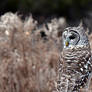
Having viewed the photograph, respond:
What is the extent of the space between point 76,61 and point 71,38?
0.82ft

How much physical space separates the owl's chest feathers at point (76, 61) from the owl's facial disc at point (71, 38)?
0.28 feet

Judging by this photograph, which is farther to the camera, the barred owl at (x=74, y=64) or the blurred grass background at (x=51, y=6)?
the blurred grass background at (x=51, y=6)

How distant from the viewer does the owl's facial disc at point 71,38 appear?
3555mm

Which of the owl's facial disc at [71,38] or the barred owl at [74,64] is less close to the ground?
the owl's facial disc at [71,38]

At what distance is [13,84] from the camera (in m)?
4.68

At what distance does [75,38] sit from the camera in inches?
140

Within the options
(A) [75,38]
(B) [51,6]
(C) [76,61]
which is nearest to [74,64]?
(C) [76,61]

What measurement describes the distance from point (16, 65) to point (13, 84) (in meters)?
0.27

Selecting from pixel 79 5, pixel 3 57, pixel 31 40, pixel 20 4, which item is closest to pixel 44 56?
Result: pixel 31 40

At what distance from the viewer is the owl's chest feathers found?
11.5 ft

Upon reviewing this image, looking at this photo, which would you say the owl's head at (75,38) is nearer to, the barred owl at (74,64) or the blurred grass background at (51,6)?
the barred owl at (74,64)

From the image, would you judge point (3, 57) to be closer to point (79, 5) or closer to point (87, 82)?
point (87, 82)

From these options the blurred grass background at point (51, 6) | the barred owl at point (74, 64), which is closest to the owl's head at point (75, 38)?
the barred owl at point (74, 64)

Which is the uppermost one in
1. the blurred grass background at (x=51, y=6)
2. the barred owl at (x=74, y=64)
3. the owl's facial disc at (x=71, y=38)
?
the blurred grass background at (x=51, y=6)
